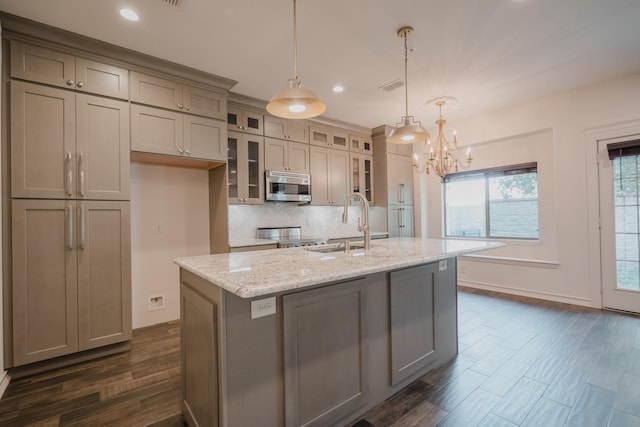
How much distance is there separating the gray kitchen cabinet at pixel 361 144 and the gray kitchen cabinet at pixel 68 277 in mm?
3506

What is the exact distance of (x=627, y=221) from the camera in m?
3.42

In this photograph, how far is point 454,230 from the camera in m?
5.34

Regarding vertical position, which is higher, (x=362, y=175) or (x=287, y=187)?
(x=362, y=175)

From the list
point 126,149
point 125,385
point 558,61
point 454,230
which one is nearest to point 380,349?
point 125,385

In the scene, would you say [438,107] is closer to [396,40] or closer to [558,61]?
[558,61]

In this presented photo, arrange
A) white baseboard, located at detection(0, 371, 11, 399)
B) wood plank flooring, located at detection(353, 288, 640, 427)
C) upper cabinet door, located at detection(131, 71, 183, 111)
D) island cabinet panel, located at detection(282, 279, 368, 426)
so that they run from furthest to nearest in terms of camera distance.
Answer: upper cabinet door, located at detection(131, 71, 183, 111), white baseboard, located at detection(0, 371, 11, 399), wood plank flooring, located at detection(353, 288, 640, 427), island cabinet panel, located at detection(282, 279, 368, 426)

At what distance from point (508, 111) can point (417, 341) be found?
12.9ft

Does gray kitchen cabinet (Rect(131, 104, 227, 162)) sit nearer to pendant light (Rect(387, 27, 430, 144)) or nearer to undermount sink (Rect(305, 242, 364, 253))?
undermount sink (Rect(305, 242, 364, 253))

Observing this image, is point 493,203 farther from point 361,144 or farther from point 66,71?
point 66,71

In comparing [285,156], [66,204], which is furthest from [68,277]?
[285,156]

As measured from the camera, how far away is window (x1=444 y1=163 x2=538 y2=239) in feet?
14.3

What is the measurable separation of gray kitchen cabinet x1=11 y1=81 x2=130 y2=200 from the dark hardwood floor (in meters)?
1.47

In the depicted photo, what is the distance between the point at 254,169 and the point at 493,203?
3855 mm

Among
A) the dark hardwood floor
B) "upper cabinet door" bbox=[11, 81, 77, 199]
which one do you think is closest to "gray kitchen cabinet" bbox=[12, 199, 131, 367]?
"upper cabinet door" bbox=[11, 81, 77, 199]
